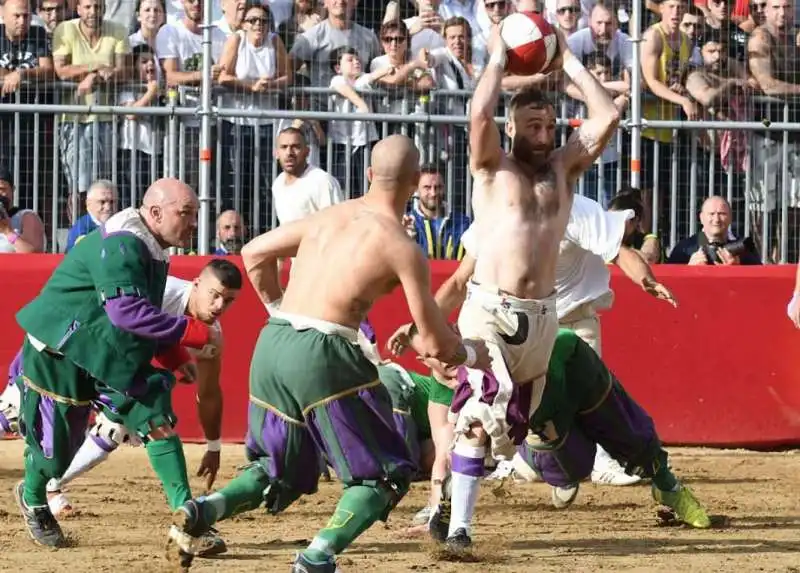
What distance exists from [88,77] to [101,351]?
14.9 ft

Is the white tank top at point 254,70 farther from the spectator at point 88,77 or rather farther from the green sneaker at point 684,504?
the green sneaker at point 684,504

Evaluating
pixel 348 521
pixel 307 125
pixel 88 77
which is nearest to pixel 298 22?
pixel 307 125

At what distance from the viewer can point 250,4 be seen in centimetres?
1141

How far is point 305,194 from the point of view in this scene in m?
11.1

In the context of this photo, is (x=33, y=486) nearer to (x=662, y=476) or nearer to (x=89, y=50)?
(x=662, y=476)

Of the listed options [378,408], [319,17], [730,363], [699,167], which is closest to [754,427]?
[730,363]

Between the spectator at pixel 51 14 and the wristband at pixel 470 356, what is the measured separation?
5.85 meters

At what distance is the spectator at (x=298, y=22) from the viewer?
446 inches

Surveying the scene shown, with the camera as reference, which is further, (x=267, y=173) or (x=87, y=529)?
(x=267, y=173)

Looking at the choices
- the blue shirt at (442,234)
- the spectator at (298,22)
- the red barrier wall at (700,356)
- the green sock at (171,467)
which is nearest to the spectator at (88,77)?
the spectator at (298,22)

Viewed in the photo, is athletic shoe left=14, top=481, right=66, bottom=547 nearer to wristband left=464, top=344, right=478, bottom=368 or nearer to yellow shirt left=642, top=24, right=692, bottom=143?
wristband left=464, top=344, right=478, bottom=368

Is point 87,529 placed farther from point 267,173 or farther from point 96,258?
point 267,173

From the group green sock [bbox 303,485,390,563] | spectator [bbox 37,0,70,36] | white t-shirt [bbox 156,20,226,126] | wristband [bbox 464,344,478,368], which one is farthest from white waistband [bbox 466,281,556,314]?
spectator [bbox 37,0,70,36]

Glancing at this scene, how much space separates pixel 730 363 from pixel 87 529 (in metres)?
5.12
